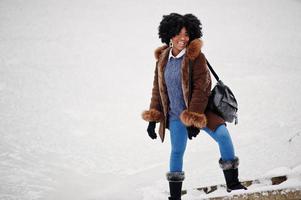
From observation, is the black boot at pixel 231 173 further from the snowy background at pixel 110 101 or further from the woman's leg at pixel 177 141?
the snowy background at pixel 110 101

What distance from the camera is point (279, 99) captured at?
25.9 ft

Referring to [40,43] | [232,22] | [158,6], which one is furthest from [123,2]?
[40,43]

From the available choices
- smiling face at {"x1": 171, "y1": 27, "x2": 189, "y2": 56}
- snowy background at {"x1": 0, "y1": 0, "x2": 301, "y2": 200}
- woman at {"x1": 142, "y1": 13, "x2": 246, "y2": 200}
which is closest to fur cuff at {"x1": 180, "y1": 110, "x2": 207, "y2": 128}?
woman at {"x1": 142, "y1": 13, "x2": 246, "y2": 200}

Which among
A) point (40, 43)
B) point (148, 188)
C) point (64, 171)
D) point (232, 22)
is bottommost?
point (148, 188)

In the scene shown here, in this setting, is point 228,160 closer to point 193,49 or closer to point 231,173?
point 231,173

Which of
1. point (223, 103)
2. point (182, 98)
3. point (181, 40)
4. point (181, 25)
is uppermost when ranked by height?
point (181, 25)

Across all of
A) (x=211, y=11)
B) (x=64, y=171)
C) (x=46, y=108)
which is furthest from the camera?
(x=211, y=11)

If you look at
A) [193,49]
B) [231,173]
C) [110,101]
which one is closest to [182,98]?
[193,49]

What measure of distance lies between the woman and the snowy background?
2.81 ft

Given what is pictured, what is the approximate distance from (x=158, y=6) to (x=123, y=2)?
249 centimetres

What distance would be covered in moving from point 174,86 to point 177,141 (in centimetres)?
47

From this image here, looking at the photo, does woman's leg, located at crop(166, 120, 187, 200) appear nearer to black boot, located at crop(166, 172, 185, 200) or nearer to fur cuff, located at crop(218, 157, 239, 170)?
black boot, located at crop(166, 172, 185, 200)

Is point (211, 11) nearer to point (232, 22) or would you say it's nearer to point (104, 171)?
point (232, 22)

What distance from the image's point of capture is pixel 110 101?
31.6 feet
